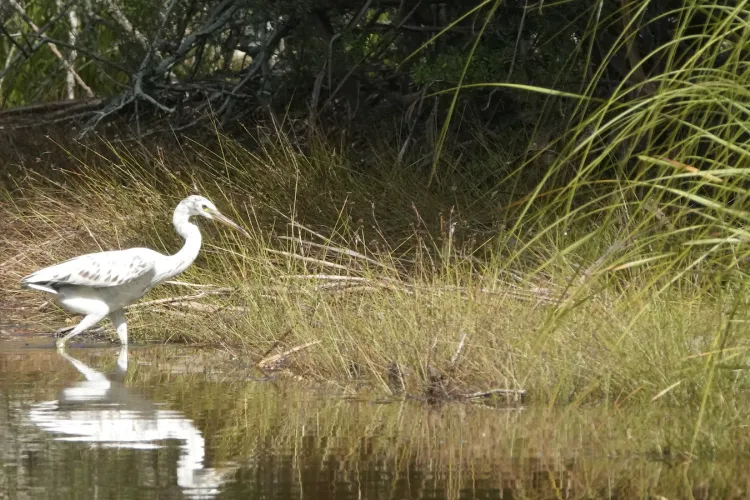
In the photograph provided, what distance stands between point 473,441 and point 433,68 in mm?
4684

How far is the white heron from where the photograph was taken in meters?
8.55

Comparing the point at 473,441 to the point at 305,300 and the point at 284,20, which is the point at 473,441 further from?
the point at 284,20

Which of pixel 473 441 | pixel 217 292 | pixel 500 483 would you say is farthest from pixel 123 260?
pixel 500 483

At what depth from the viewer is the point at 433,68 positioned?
966 centimetres

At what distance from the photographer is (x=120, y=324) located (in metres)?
8.58

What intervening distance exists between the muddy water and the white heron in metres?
1.52

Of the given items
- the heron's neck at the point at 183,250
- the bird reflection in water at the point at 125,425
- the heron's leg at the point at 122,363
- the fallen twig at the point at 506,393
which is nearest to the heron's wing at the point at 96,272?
the heron's neck at the point at 183,250

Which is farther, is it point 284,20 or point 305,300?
point 284,20

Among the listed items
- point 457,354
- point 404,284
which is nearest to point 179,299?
point 404,284

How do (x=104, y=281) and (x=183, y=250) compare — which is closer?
(x=104, y=281)

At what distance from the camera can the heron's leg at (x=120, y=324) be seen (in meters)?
8.47

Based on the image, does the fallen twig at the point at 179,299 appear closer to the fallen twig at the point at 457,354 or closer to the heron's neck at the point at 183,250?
the heron's neck at the point at 183,250

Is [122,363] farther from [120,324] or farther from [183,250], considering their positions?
[183,250]

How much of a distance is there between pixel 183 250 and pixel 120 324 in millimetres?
680
